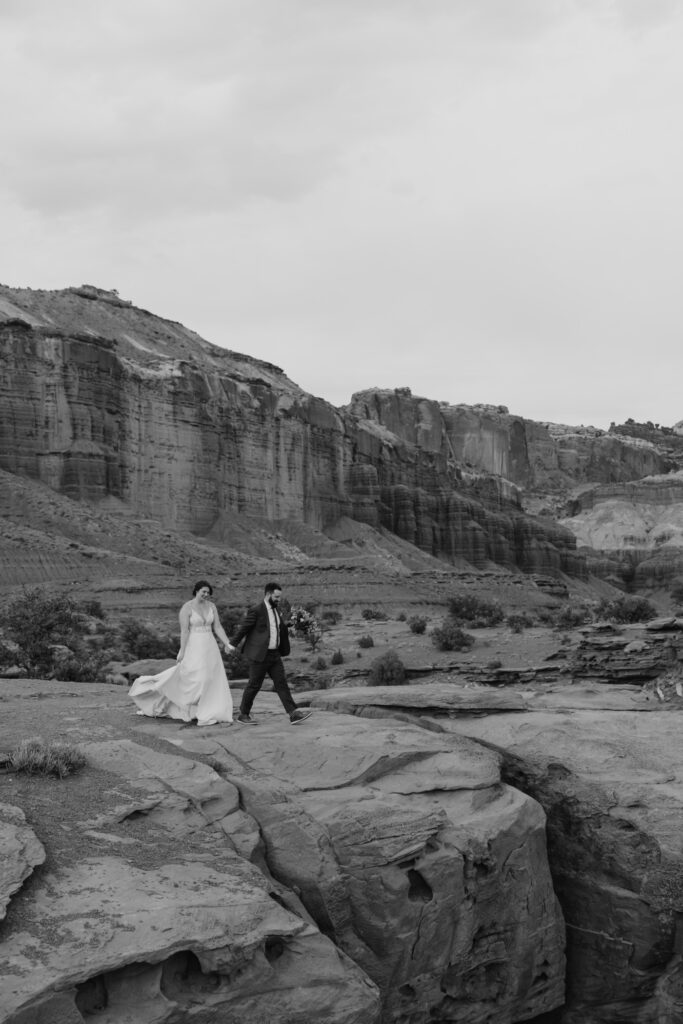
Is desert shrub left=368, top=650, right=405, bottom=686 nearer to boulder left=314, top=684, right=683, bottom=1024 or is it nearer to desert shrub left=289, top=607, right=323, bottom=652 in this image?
desert shrub left=289, top=607, right=323, bottom=652

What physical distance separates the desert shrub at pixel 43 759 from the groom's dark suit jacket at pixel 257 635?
3358 millimetres

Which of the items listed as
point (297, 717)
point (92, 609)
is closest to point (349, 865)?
point (297, 717)

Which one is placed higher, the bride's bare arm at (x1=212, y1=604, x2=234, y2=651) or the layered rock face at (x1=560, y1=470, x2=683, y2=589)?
the layered rock face at (x1=560, y1=470, x2=683, y2=589)

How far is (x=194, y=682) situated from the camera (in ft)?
35.8

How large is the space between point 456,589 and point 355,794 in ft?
187

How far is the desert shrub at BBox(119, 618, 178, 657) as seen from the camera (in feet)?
115

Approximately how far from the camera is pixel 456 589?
65500mm

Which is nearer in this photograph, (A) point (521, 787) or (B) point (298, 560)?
(A) point (521, 787)

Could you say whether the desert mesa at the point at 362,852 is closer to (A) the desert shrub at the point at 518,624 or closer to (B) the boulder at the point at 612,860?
(B) the boulder at the point at 612,860

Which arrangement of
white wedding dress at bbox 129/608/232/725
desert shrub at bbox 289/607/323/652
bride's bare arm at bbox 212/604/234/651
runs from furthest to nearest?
desert shrub at bbox 289/607/323/652 < bride's bare arm at bbox 212/604/234/651 < white wedding dress at bbox 129/608/232/725

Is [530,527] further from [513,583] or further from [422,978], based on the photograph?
[422,978]

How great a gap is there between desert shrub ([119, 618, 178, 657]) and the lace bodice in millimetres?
23440

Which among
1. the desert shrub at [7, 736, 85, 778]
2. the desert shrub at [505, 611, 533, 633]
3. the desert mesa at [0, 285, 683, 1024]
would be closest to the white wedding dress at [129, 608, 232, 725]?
the desert mesa at [0, 285, 683, 1024]

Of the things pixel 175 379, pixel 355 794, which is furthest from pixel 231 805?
pixel 175 379
